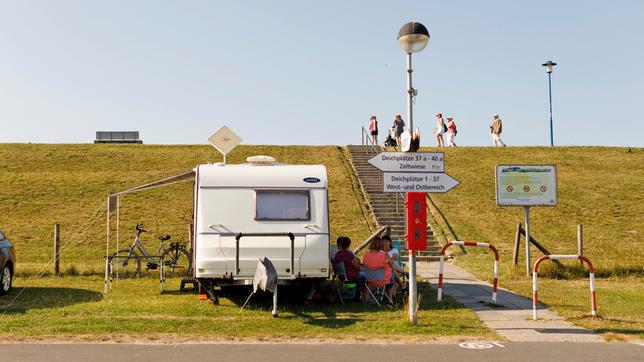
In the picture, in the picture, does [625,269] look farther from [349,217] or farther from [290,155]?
[290,155]

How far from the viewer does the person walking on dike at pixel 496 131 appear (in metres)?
37.4

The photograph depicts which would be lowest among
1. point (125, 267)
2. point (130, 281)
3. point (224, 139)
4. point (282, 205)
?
point (130, 281)

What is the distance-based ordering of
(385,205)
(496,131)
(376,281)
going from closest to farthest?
1. (376,281)
2. (385,205)
3. (496,131)

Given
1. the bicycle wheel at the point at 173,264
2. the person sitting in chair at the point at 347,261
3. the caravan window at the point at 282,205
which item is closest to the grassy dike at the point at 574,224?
the person sitting in chair at the point at 347,261

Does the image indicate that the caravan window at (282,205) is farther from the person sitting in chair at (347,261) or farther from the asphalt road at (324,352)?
the asphalt road at (324,352)

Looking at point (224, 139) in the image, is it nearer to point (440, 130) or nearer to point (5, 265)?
point (5, 265)

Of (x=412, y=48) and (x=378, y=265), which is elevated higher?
(x=412, y=48)

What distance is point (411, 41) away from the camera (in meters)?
9.53

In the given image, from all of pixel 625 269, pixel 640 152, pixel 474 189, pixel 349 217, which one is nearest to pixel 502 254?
pixel 625 269

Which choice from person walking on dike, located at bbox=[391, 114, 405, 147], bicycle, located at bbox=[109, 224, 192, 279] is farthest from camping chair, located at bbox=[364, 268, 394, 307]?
person walking on dike, located at bbox=[391, 114, 405, 147]

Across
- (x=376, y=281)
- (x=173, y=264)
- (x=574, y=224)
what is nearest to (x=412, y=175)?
(x=376, y=281)

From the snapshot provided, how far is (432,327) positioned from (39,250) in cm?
1547

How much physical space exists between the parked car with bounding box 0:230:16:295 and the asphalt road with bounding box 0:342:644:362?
490cm

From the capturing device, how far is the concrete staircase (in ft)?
69.4
